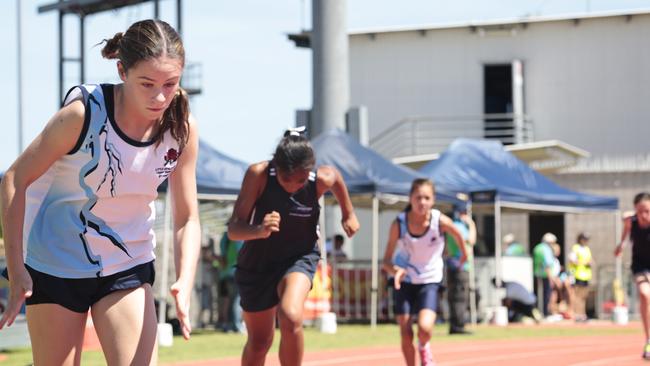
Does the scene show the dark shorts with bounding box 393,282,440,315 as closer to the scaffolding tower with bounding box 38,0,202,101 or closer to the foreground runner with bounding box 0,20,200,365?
the foreground runner with bounding box 0,20,200,365

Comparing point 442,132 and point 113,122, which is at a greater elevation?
point 442,132

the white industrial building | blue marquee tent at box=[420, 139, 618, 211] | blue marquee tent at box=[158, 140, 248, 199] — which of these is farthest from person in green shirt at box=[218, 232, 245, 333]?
the white industrial building

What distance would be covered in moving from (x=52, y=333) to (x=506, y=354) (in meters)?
11.3

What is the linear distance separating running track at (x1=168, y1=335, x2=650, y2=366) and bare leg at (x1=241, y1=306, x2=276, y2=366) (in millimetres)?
4941

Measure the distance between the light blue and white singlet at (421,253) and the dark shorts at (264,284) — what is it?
2.51 metres

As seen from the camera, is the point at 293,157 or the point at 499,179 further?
the point at 499,179

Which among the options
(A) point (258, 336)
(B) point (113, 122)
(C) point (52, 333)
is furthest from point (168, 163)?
(A) point (258, 336)

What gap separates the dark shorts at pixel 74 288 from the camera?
17.6 ft

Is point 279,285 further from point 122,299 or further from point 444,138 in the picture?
point 444,138

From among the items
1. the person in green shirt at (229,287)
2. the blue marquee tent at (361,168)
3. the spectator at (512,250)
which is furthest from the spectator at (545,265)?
the person in green shirt at (229,287)

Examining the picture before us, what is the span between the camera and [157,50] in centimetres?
518

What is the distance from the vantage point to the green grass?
1543cm

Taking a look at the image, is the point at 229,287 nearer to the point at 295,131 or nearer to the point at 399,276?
the point at 399,276

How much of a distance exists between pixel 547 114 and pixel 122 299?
3480 centimetres
